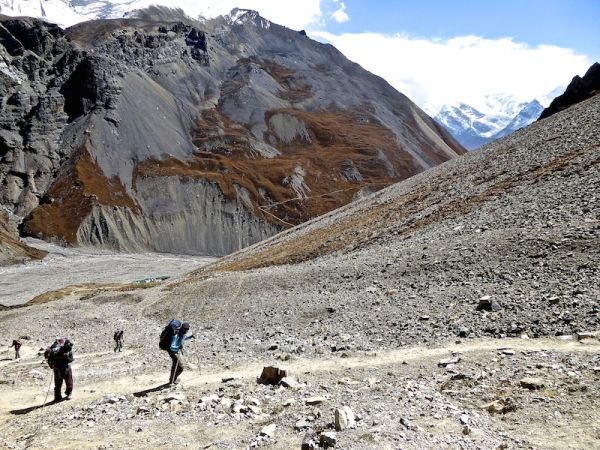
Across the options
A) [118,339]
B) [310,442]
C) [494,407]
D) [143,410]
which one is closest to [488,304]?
[494,407]

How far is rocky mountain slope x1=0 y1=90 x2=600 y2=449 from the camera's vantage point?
35.6ft

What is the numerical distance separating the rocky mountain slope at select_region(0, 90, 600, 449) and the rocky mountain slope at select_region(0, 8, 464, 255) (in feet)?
220

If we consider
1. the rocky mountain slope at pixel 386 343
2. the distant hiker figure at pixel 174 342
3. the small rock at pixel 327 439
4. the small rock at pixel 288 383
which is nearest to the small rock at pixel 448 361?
the rocky mountain slope at pixel 386 343

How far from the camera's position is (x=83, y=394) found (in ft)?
52.5

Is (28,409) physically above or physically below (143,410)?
below

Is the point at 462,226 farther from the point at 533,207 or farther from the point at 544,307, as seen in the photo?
the point at 544,307

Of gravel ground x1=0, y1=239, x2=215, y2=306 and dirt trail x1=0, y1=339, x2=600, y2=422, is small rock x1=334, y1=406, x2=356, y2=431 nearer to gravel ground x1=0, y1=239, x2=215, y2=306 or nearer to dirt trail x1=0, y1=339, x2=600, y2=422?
dirt trail x1=0, y1=339, x2=600, y2=422

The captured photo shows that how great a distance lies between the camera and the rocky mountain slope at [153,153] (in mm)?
103688

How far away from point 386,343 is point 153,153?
359ft

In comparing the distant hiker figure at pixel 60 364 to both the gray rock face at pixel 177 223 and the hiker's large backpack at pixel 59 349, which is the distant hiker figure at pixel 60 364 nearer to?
the hiker's large backpack at pixel 59 349

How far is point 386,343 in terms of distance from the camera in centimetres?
1809

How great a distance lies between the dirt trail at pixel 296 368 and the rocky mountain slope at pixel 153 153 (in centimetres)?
8562

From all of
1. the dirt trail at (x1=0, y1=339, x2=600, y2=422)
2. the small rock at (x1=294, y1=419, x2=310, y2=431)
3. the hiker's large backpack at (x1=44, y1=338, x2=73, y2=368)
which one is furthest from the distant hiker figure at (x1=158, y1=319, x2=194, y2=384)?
the small rock at (x1=294, y1=419, x2=310, y2=431)

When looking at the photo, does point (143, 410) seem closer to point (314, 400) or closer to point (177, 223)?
point (314, 400)
